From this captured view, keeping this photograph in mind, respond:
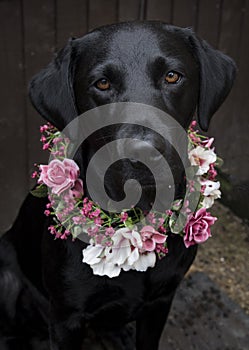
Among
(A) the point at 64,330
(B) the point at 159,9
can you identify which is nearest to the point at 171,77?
(A) the point at 64,330

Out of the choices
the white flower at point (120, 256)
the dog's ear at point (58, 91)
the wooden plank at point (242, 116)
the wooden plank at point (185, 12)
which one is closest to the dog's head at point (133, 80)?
the dog's ear at point (58, 91)

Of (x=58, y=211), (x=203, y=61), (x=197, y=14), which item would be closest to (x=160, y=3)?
(x=197, y=14)

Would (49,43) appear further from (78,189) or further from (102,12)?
(78,189)

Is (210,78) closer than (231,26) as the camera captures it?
Yes

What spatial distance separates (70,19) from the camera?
274 centimetres

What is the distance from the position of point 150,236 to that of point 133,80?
0.44 m

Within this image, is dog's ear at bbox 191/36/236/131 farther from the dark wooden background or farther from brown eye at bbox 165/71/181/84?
the dark wooden background

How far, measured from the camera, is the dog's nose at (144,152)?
56.6 inches

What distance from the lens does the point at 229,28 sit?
3090 millimetres

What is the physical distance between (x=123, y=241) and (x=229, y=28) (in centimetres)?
175

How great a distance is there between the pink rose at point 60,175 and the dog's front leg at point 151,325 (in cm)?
54

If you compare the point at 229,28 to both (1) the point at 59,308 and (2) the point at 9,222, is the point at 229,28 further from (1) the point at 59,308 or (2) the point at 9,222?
(1) the point at 59,308

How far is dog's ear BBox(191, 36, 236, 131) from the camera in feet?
5.57

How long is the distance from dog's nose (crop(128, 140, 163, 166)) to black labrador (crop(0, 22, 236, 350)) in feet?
0.06
